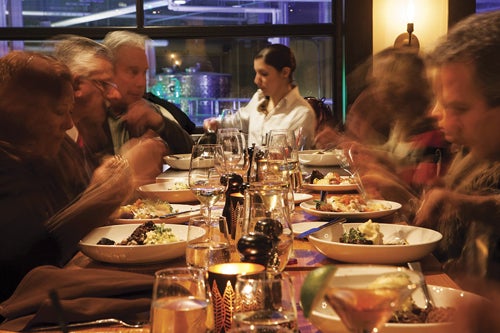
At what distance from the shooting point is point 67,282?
1406 millimetres

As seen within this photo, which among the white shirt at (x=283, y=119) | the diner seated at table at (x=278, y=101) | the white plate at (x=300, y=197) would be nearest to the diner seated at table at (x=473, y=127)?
the white plate at (x=300, y=197)

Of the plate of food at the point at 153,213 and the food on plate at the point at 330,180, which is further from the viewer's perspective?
the food on plate at the point at 330,180

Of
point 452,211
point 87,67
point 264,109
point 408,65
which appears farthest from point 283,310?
point 264,109

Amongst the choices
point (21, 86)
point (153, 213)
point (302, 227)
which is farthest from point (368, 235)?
point (21, 86)

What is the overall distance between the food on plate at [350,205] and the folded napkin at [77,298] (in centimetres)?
95

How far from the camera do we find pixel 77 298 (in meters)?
1.36

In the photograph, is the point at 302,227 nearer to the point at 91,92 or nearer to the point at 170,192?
the point at 170,192

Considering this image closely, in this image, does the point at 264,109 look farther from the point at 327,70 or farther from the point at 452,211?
the point at 452,211

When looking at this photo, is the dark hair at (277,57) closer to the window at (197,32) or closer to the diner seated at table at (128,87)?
the window at (197,32)

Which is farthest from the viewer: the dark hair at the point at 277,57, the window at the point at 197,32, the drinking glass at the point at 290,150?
the window at the point at 197,32

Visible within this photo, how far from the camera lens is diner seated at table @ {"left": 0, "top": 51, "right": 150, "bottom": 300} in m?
1.96

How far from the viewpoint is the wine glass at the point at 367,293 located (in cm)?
83

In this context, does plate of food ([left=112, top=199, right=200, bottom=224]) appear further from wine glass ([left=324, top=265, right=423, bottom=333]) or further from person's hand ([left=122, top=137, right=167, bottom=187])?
wine glass ([left=324, top=265, right=423, bottom=333])

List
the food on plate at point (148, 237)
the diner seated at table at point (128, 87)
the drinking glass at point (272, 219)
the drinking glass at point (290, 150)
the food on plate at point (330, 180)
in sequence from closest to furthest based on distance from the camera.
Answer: the drinking glass at point (272, 219), the food on plate at point (148, 237), the drinking glass at point (290, 150), the food on plate at point (330, 180), the diner seated at table at point (128, 87)
